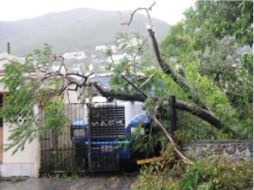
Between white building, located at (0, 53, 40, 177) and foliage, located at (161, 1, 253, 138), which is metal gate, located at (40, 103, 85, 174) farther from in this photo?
foliage, located at (161, 1, 253, 138)

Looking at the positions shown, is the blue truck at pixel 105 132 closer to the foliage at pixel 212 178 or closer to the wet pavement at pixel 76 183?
the wet pavement at pixel 76 183

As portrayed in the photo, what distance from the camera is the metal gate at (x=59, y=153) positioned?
988 centimetres

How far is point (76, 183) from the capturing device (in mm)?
9023

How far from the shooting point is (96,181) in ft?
30.2

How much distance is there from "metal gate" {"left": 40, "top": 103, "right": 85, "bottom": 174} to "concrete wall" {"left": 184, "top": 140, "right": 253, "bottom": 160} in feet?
10.7

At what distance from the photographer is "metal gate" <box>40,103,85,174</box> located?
32.4ft

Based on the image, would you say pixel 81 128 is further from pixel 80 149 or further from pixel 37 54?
pixel 37 54

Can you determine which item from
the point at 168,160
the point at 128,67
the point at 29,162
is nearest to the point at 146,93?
the point at 128,67

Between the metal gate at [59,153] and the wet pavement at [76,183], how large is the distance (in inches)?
15.2

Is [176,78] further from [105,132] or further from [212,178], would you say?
[105,132]

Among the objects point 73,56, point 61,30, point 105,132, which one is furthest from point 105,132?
point 61,30

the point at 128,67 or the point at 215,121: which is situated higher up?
the point at 128,67

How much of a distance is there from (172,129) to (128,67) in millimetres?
1544

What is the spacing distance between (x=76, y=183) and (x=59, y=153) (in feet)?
3.96
